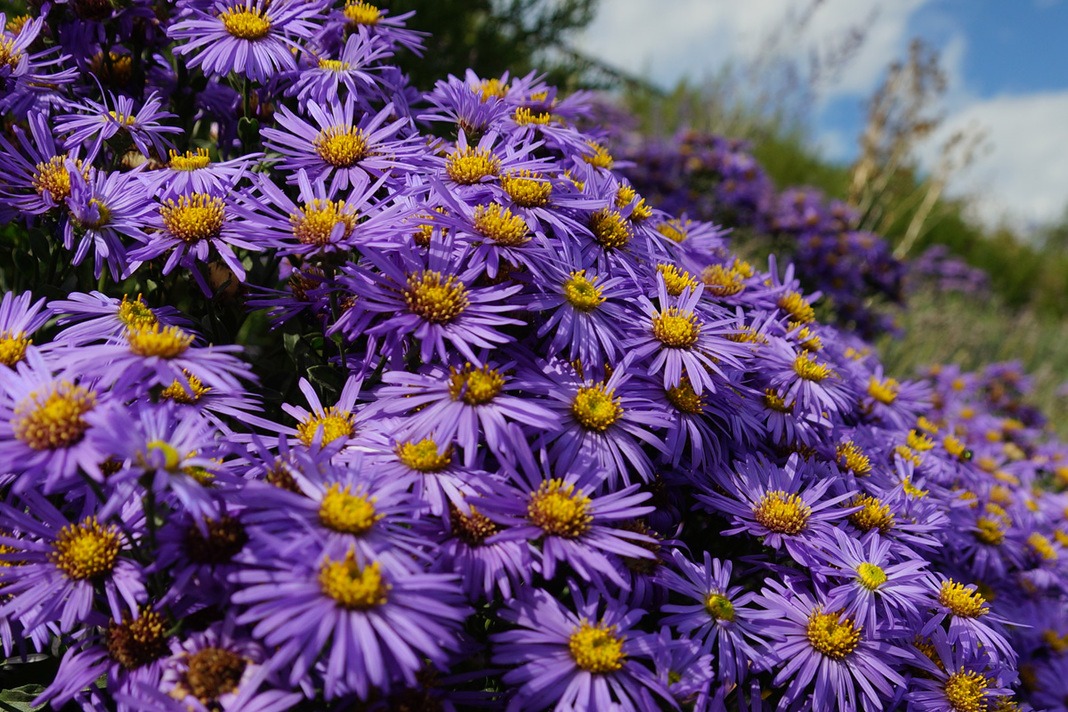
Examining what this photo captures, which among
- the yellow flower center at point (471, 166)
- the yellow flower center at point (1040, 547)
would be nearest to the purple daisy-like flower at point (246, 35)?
the yellow flower center at point (471, 166)

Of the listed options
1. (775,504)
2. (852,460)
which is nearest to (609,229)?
(775,504)

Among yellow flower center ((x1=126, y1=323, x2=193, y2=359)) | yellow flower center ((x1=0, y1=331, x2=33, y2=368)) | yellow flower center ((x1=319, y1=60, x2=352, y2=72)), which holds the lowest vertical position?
yellow flower center ((x1=0, y1=331, x2=33, y2=368))

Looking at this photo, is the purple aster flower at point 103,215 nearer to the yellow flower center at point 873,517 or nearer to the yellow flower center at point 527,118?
the yellow flower center at point 527,118

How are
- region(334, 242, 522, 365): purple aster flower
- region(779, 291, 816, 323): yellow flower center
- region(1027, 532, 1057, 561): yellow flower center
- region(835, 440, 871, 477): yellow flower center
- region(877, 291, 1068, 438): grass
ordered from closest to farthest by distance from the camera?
region(334, 242, 522, 365): purple aster flower, region(835, 440, 871, 477): yellow flower center, region(779, 291, 816, 323): yellow flower center, region(1027, 532, 1057, 561): yellow flower center, region(877, 291, 1068, 438): grass

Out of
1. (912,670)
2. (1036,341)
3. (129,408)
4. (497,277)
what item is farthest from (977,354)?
(129,408)

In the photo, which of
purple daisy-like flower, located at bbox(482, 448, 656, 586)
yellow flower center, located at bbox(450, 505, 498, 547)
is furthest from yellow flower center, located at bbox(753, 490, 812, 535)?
Result: yellow flower center, located at bbox(450, 505, 498, 547)

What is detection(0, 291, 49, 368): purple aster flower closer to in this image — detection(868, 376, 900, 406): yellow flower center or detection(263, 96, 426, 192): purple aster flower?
detection(263, 96, 426, 192): purple aster flower
